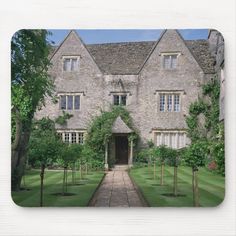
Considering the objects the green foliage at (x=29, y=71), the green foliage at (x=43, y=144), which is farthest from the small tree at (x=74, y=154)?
the green foliage at (x=29, y=71)

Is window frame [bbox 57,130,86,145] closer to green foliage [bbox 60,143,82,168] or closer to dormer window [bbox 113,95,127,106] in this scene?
green foliage [bbox 60,143,82,168]

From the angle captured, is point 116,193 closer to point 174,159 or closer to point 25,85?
point 174,159

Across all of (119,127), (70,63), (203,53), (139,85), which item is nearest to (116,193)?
(119,127)

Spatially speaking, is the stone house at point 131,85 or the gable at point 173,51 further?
the stone house at point 131,85

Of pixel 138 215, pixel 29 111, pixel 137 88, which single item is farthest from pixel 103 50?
pixel 138 215

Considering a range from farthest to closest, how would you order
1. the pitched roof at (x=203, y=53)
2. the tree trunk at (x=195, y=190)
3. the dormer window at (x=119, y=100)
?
the dormer window at (x=119, y=100) → the pitched roof at (x=203, y=53) → the tree trunk at (x=195, y=190)

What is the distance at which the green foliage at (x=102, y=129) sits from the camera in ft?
15.3

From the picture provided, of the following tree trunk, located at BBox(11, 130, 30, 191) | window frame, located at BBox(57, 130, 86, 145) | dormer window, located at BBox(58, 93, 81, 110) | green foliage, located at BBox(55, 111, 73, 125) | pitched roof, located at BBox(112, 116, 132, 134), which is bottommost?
tree trunk, located at BBox(11, 130, 30, 191)

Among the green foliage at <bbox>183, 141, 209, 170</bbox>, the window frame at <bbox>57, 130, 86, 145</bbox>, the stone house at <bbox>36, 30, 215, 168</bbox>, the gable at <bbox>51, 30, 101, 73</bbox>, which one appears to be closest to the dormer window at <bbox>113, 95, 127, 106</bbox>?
the stone house at <bbox>36, 30, 215, 168</bbox>

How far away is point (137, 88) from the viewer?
4738mm

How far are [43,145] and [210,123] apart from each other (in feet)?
5.11

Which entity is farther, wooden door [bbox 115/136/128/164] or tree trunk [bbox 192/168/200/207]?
wooden door [bbox 115/136/128/164]

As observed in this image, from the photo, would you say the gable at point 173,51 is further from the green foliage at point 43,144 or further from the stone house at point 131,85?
the green foliage at point 43,144

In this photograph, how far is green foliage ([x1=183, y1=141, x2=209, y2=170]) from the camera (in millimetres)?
4582
